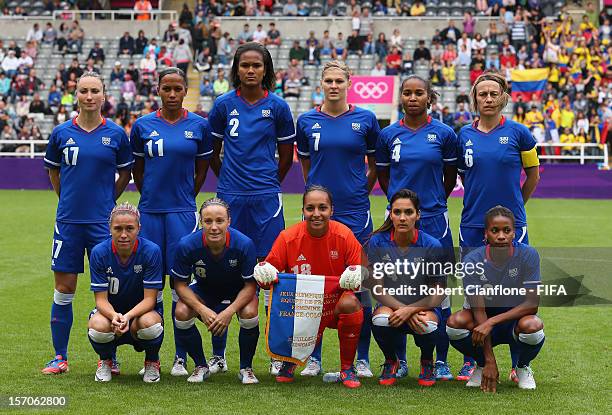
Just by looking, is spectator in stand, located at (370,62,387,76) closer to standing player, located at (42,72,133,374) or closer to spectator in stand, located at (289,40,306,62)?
spectator in stand, located at (289,40,306,62)

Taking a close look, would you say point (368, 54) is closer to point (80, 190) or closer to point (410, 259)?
point (80, 190)

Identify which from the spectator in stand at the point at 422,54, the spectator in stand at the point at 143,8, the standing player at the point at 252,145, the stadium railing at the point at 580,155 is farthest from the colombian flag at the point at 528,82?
the standing player at the point at 252,145

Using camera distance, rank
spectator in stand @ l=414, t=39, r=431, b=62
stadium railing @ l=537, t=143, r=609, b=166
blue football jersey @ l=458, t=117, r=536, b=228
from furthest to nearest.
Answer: spectator in stand @ l=414, t=39, r=431, b=62 → stadium railing @ l=537, t=143, r=609, b=166 → blue football jersey @ l=458, t=117, r=536, b=228

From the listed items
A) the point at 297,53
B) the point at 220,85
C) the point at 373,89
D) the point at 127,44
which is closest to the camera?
the point at 373,89

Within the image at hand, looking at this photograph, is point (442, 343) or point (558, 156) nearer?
point (442, 343)

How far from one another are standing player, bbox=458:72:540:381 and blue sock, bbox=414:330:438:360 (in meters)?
0.56

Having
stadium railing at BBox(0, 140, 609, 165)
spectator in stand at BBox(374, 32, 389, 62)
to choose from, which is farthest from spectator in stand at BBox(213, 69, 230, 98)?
stadium railing at BBox(0, 140, 609, 165)

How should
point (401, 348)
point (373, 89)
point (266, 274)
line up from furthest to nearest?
point (373, 89), point (401, 348), point (266, 274)

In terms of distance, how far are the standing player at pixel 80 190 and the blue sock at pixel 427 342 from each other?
2.17 meters

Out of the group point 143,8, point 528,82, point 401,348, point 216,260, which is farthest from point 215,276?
point 143,8

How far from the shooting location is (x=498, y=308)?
244 inches

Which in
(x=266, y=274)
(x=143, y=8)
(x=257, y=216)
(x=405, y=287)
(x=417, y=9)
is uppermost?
(x=417, y=9)

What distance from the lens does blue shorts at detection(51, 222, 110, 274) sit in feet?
21.7

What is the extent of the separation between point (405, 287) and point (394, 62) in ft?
65.5
